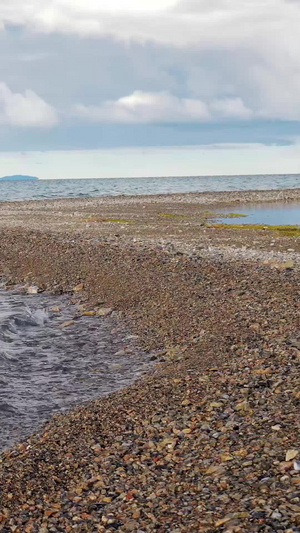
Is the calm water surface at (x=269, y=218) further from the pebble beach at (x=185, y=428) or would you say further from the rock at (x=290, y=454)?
the rock at (x=290, y=454)

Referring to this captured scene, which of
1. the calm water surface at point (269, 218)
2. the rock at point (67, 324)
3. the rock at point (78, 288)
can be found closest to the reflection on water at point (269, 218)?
the calm water surface at point (269, 218)

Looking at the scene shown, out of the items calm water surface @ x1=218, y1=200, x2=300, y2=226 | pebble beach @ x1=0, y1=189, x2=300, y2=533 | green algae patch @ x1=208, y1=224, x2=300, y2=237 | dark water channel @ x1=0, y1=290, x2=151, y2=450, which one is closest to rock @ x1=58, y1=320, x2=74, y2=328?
dark water channel @ x1=0, y1=290, x2=151, y2=450

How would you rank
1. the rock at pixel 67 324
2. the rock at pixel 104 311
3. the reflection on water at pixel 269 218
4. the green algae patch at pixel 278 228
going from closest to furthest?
the rock at pixel 67 324 → the rock at pixel 104 311 → the green algae patch at pixel 278 228 → the reflection on water at pixel 269 218

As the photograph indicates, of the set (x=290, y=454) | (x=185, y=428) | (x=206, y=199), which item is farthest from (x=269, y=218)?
(x=290, y=454)

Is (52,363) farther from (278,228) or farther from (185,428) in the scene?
(278,228)

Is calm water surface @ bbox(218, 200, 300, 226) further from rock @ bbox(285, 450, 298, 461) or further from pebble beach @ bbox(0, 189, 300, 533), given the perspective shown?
rock @ bbox(285, 450, 298, 461)

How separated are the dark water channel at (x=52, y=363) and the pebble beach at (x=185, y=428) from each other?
0.62 m

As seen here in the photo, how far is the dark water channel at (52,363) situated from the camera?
13102 mm

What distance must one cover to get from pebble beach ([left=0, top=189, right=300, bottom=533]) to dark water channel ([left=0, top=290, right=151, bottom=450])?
616mm

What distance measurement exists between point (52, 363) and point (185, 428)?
6646 millimetres

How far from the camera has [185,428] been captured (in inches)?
411

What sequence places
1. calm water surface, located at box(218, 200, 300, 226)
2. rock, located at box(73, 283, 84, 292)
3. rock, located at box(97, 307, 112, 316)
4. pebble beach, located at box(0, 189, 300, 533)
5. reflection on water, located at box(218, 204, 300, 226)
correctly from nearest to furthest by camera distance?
1. pebble beach, located at box(0, 189, 300, 533)
2. rock, located at box(97, 307, 112, 316)
3. rock, located at box(73, 283, 84, 292)
4. reflection on water, located at box(218, 204, 300, 226)
5. calm water surface, located at box(218, 200, 300, 226)

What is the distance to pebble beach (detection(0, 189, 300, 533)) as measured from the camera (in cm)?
796

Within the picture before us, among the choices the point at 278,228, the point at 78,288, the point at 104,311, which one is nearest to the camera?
the point at 104,311
